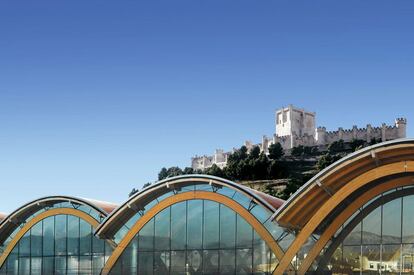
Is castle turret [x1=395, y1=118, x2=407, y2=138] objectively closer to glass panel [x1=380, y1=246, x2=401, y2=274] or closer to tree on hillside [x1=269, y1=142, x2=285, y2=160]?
tree on hillside [x1=269, y1=142, x2=285, y2=160]

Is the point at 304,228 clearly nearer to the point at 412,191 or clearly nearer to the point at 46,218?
the point at 412,191

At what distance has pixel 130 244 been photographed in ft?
135

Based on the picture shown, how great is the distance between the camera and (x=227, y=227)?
37.6 meters

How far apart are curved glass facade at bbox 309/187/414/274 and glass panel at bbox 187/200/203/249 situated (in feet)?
24.5

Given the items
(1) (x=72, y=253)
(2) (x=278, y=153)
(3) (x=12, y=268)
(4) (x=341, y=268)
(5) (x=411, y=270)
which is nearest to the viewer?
(5) (x=411, y=270)

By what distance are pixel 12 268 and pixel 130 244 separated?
10856 millimetres

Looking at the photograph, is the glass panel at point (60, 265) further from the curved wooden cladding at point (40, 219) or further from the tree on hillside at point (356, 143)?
the tree on hillside at point (356, 143)

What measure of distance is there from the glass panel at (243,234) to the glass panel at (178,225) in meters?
3.70

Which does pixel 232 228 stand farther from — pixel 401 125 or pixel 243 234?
pixel 401 125

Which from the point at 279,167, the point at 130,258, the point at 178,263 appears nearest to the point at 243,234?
the point at 178,263

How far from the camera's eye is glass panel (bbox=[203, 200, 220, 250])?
37875 millimetres

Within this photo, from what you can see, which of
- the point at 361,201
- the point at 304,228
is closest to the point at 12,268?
the point at 304,228

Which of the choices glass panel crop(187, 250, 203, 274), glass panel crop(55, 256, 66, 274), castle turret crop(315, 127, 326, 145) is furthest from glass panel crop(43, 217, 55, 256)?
castle turret crop(315, 127, 326, 145)

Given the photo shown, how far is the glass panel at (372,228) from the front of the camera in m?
32.7
